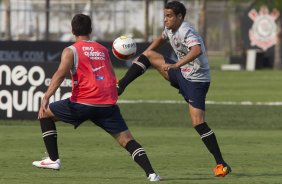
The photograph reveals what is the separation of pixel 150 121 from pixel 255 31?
32.5 meters

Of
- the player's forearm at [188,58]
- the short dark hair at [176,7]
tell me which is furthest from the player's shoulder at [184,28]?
the player's forearm at [188,58]

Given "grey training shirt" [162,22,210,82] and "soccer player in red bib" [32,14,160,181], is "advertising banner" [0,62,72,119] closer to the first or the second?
"grey training shirt" [162,22,210,82]

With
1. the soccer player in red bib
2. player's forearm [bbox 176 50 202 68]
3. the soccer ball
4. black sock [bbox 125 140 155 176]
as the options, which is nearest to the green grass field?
black sock [bbox 125 140 155 176]

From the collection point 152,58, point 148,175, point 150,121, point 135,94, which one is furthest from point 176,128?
point 135,94

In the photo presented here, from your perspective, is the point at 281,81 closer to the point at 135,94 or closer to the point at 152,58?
the point at 135,94

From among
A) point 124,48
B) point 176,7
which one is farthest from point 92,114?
point 176,7

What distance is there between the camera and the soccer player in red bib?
525 inches

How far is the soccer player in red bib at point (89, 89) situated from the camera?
1333 cm

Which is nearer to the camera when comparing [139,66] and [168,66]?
[168,66]

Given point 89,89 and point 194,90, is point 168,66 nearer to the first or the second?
point 194,90

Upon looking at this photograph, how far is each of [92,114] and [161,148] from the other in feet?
15.9

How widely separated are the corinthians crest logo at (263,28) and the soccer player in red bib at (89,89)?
138ft

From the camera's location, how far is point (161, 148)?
1820 centimetres

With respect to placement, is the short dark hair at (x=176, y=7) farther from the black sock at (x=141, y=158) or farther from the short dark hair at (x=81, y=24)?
the black sock at (x=141, y=158)
